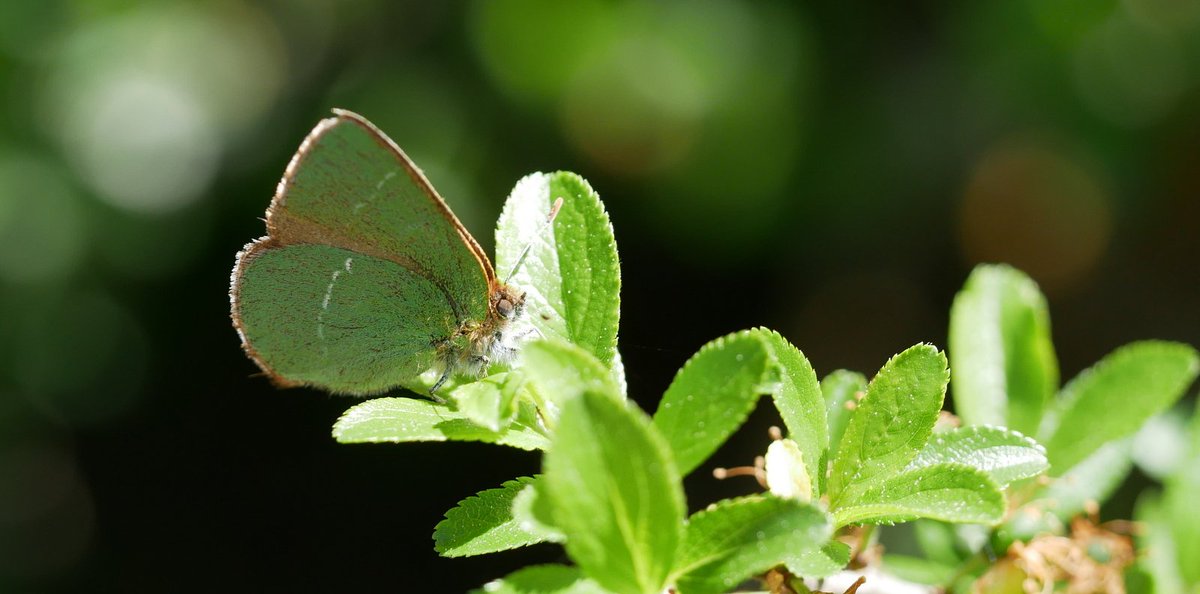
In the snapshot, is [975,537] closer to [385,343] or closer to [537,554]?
[385,343]

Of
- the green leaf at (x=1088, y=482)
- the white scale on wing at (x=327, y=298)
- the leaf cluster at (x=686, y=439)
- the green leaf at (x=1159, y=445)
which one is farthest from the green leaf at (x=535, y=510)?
the green leaf at (x=1159, y=445)

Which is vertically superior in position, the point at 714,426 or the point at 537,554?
the point at 714,426

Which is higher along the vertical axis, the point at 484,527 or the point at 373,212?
the point at 373,212

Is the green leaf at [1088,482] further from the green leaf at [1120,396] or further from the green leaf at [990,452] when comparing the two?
the green leaf at [990,452]

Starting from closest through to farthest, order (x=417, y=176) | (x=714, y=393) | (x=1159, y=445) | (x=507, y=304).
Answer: (x=714, y=393), (x=417, y=176), (x=507, y=304), (x=1159, y=445)

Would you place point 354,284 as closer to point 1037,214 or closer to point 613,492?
point 613,492

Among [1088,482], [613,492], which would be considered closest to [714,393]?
Answer: [613,492]

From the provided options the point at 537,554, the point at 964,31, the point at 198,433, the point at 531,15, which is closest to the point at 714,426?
the point at 537,554
